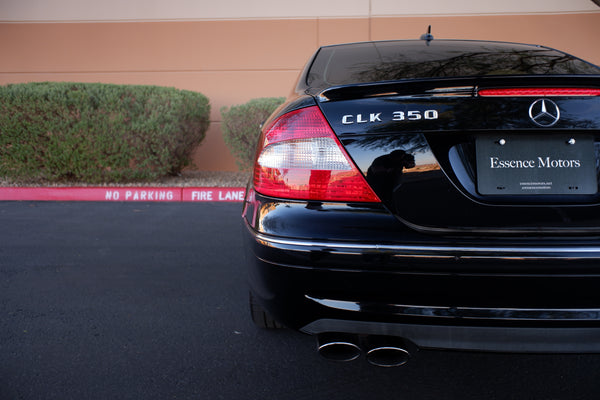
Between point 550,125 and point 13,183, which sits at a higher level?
point 550,125

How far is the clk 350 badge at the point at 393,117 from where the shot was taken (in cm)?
153

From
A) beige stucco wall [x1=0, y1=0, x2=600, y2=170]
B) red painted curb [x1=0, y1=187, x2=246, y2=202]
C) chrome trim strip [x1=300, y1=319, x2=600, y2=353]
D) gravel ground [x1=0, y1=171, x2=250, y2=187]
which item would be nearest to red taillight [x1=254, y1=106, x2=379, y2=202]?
chrome trim strip [x1=300, y1=319, x2=600, y2=353]

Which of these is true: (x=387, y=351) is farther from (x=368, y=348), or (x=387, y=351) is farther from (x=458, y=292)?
(x=458, y=292)

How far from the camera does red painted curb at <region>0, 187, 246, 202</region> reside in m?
6.57

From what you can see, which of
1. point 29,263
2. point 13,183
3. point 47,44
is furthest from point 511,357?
point 47,44

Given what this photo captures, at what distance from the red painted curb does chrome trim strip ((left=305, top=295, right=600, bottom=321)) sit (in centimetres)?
520

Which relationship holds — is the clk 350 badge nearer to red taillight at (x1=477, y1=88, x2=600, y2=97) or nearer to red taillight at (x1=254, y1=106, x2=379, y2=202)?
red taillight at (x1=254, y1=106, x2=379, y2=202)

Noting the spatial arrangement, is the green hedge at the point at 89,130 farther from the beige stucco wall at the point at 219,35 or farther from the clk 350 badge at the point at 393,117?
the clk 350 badge at the point at 393,117

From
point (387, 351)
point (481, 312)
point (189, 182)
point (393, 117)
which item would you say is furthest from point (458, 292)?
point (189, 182)

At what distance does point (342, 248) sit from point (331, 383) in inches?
32.9

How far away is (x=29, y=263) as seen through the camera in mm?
3717

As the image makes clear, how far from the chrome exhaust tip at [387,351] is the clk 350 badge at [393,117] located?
0.72m

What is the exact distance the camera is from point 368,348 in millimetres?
1587

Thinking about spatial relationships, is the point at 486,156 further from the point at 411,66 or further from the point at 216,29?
the point at 216,29
